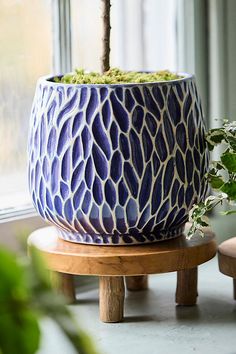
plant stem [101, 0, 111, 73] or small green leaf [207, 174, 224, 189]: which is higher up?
plant stem [101, 0, 111, 73]

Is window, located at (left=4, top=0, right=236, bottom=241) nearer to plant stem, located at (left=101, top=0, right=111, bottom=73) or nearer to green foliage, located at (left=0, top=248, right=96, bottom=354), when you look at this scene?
plant stem, located at (left=101, top=0, right=111, bottom=73)

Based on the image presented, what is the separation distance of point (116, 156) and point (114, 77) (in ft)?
0.40

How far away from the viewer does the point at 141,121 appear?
982 mm

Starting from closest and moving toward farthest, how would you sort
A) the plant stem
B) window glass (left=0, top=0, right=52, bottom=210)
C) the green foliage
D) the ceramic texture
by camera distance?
the green foliage
the ceramic texture
the plant stem
window glass (left=0, top=0, right=52, bottom=210)

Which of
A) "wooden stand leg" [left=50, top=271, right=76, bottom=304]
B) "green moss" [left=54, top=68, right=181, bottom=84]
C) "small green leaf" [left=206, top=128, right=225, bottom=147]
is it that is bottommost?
"wooden stand leg" [left=50, top=271, right=76, bottom=304]

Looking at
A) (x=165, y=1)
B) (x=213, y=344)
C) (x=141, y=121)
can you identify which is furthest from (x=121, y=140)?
(x=165, y=1)

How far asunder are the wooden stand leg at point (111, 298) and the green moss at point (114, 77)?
0.26 meters

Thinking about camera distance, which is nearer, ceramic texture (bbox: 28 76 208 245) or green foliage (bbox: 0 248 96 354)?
green foliage (bbox: 0 248 96 354)

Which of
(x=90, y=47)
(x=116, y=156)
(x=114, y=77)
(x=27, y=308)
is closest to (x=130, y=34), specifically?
(x=90, y=47)

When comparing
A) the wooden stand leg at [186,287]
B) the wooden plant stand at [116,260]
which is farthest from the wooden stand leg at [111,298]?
the wooden stand leg at [186,287]

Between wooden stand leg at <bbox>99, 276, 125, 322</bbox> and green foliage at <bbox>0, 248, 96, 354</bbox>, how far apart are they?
0.87 metres

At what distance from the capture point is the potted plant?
0.98 m

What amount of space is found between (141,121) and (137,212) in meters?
0.12

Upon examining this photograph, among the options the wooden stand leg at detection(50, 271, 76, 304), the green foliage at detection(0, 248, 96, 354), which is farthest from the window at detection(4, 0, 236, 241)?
the green foliage at detection(0, 248, 96, 354)
